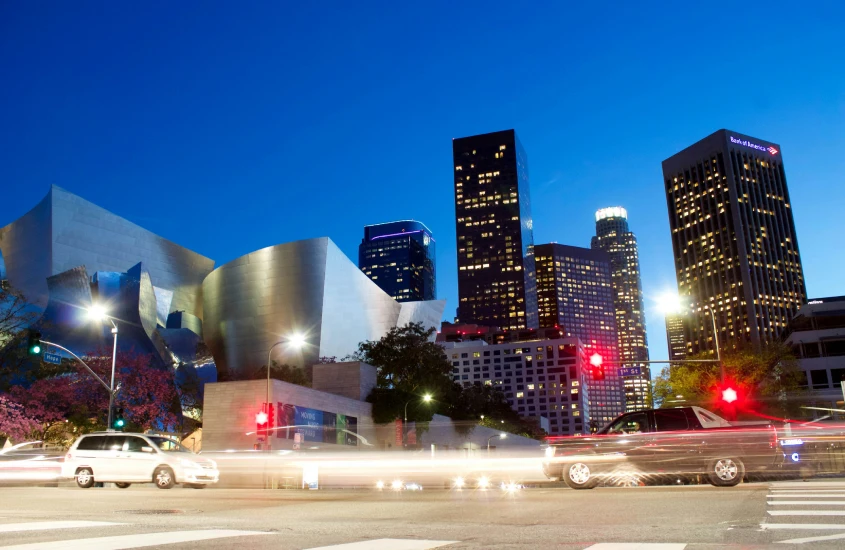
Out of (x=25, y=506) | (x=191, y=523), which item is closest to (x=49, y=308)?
(x=25, y=506)

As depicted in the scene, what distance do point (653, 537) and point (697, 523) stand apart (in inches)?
66.8

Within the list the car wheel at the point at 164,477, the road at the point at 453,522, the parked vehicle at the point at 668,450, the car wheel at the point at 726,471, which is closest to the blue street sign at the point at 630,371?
the parked vehicle at the point at 668,450

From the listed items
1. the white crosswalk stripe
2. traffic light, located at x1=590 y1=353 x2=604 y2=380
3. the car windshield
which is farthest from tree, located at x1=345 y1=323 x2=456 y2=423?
the white crosswalk stripe

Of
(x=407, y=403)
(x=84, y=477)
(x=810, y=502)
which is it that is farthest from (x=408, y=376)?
(x=810, y=502)

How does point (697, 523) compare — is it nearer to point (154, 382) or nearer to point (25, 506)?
point (25, 506)

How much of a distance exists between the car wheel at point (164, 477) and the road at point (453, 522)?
19.6 feet

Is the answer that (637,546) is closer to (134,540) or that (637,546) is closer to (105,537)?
(134,540)

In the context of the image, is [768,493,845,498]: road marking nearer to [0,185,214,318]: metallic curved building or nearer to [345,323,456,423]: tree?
[345,323,456,423]: tree

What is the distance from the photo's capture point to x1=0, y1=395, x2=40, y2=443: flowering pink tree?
4238 centimetres

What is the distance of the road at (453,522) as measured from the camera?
7574mm

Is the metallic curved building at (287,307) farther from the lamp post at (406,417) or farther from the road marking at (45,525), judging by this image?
the road marking at (45,525)

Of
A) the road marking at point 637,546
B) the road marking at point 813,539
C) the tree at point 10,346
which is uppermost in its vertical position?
the tree at point 10,346

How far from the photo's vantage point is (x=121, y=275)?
7562cm

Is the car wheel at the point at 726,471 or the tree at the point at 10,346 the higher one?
the tree at the point at 10,346
